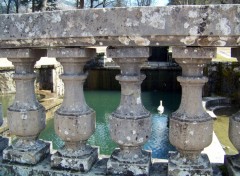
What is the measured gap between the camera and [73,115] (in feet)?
7.44

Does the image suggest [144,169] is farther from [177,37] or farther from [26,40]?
[26,40]

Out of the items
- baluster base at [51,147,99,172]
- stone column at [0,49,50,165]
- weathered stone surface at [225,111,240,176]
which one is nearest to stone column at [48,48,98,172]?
baluster base at [51,147,99,172]

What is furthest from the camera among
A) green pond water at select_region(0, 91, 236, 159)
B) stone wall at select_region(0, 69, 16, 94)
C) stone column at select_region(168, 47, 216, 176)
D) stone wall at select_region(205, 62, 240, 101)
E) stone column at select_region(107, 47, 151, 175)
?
stone wall at select_region(0, 69, 16, 94)

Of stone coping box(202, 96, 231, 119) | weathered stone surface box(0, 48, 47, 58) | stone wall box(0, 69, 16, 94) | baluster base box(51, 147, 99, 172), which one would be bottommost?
stone coping box(202, 96, 231, 119)

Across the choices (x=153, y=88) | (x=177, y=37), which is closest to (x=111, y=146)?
(x=177, y=37)

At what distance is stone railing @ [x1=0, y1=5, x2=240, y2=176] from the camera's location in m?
1.90

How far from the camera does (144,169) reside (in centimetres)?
223

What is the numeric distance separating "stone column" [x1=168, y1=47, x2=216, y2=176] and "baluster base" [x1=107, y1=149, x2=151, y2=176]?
0.61ft

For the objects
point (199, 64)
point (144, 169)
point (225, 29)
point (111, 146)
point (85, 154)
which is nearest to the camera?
point (225, 29)

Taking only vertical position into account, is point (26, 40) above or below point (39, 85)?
above

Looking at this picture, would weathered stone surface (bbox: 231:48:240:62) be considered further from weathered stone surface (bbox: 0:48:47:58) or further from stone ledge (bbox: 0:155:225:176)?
weathered stone surface (bbox: 0:48:47:58)

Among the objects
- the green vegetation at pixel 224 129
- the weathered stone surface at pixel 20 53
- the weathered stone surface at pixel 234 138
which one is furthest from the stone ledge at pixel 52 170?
the green vegetation at pixel 224 129

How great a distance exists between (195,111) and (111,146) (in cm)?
930

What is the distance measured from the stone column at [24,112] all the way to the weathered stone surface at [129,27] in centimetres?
19
